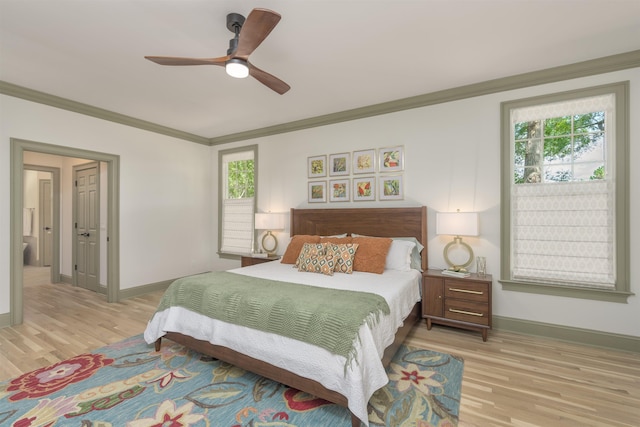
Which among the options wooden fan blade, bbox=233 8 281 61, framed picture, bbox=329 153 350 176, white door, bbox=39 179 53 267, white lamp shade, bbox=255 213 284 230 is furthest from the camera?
white door, bbox=39 179 53 267

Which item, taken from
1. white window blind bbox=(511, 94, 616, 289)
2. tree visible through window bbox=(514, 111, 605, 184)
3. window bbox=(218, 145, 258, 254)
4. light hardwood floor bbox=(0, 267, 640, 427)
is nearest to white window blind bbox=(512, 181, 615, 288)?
white window blind bbox=(511, 94, 616, 289)

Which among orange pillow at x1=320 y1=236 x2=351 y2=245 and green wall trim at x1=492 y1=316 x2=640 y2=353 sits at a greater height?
orange pillow at x1=320 y1=236 x2=351 y2=245

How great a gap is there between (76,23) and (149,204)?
2.97 meters

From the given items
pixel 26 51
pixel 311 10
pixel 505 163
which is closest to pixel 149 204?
pixel 26 51

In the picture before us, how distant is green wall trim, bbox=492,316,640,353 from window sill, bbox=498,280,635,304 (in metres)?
0.32

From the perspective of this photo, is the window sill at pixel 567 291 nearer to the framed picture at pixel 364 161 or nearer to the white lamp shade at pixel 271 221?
the framed picture at pixel 364 161

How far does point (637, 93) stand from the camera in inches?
107

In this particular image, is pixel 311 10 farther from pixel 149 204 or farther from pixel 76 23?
pixel 149 204

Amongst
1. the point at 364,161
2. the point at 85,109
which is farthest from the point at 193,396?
the point at 85,109

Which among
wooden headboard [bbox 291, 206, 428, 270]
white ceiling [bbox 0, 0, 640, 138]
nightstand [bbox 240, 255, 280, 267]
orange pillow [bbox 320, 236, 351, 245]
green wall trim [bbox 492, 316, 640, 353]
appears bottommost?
green wall trim [bbox 492, 316, 640, 353]

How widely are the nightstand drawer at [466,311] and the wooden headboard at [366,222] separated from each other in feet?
1.81

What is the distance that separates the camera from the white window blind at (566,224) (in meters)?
2.84

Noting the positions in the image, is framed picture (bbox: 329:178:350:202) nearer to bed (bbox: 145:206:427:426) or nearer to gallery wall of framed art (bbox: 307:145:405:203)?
gallery wall of framed art (bbox: 307:145:405:203)

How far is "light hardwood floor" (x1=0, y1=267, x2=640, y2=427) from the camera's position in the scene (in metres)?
1.93
